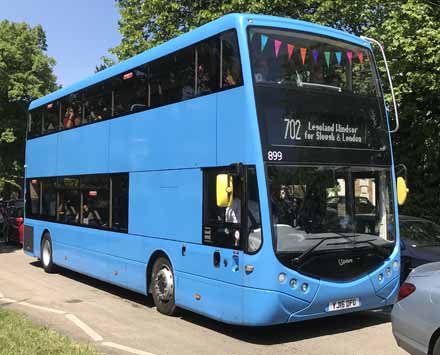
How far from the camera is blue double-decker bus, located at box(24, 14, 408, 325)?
680 centimetres

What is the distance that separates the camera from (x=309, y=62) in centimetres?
746

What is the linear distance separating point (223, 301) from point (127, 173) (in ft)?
11.7

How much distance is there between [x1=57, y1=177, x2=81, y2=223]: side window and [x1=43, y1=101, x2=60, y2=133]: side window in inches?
56.4

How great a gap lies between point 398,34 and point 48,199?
9.16m

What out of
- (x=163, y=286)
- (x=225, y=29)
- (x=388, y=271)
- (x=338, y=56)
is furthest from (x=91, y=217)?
(x=388, y=271)

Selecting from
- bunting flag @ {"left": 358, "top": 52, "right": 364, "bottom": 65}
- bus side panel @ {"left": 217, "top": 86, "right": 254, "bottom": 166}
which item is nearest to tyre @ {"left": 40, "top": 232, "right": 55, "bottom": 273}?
bus side panel @ {"left": 217, "top": 86, "right": 254, "bottom": 166}

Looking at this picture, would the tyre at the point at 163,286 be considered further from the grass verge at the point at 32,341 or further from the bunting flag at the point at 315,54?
the bunting flag at the point at 315,54

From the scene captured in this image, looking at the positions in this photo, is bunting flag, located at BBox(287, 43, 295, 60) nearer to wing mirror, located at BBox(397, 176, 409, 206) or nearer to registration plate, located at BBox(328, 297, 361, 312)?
wing mirror, located at BBox(397, 176, 409, 206)

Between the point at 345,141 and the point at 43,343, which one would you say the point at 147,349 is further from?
the point at 345,141

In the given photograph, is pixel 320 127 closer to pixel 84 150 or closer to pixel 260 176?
pixel 260 176

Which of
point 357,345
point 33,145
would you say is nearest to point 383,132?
point 357,345

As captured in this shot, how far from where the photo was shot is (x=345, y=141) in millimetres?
7527

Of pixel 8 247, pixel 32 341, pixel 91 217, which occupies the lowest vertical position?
pixel 8 247

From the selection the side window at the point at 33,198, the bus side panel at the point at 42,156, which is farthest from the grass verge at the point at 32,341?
the side window at the point at 33,198
